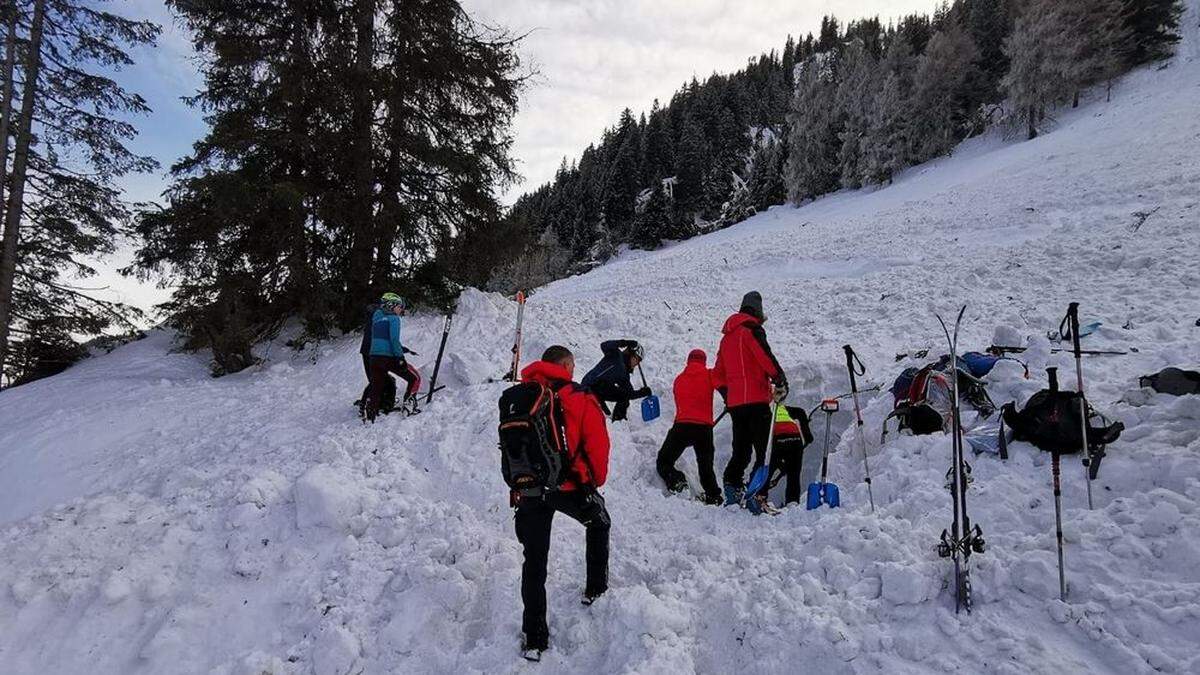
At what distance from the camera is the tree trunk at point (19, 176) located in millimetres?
12852

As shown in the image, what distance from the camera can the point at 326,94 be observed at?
39.7ft

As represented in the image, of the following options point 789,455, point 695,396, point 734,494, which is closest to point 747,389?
point 695,396

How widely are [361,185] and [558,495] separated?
1062cm

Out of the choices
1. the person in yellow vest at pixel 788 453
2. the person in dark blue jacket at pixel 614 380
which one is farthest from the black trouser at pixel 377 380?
the person in yellow vest at pixel 788 453

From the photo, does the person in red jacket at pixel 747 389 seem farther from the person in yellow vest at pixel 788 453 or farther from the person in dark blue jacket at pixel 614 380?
the person in dark blue jacket at pixel 614 380

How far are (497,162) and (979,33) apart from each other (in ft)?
159

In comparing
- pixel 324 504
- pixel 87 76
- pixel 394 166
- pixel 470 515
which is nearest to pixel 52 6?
pixel 87 76

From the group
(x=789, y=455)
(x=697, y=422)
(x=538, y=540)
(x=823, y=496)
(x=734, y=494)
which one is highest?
(x=697, y=422)

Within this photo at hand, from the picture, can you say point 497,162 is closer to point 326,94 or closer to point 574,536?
point 326,94

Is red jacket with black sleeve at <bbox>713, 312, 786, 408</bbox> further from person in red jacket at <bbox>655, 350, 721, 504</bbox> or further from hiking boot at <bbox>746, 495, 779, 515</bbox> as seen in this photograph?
hiking boot at <bbox>746, 495, 779, 515</bbox>

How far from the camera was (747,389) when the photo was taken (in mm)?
5973

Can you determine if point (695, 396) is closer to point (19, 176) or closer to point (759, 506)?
point (759, 506)

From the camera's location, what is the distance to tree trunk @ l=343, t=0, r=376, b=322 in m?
12.4

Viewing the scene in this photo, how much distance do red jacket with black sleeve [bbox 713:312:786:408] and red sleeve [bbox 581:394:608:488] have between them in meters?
2.27
